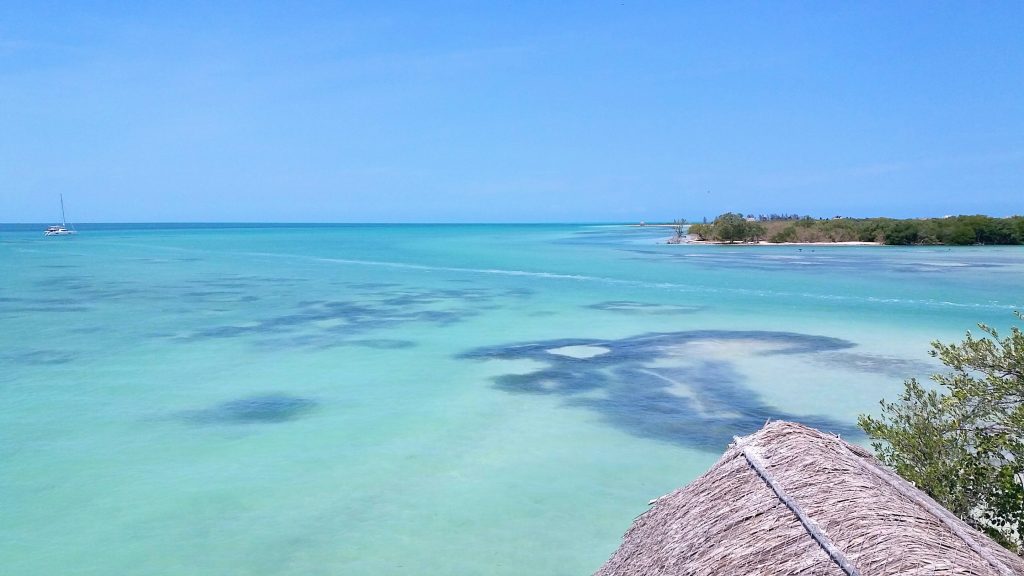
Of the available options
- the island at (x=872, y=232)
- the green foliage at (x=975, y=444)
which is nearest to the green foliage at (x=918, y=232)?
the island at (x=872, y=232)

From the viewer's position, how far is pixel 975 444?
4.25 meters

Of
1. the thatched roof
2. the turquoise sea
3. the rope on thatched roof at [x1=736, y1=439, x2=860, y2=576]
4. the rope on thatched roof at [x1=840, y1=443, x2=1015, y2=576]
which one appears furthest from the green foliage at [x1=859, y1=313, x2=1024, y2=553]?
the turquoise sea

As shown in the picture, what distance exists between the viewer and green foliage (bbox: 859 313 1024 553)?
3924 mm

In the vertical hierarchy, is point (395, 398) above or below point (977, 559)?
below

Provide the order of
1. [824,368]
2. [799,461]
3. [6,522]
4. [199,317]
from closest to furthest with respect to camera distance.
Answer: [799,461] < [6,522] < [824,368] < [199,317]

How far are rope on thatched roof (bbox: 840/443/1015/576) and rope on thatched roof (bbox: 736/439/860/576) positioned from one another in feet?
1.40

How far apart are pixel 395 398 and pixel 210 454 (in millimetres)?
2838

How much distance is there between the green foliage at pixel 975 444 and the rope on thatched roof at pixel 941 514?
40.7 inches

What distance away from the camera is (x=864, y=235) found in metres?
51.8

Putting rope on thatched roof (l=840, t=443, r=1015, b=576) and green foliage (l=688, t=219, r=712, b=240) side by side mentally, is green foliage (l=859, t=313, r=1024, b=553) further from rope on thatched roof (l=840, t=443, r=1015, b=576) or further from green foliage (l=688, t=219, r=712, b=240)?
green foliage (l=688, t=219, r=712, b=240)

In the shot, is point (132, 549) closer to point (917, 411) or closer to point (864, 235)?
point (917, 411)

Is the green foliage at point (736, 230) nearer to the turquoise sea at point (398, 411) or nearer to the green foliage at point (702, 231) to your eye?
the green foliage at point (702, 231)

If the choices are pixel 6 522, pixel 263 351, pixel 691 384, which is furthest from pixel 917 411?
pixel 263 351

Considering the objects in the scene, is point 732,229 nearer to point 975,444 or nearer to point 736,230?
point 736,230
